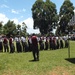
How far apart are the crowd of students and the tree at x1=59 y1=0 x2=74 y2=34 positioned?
50.4 m

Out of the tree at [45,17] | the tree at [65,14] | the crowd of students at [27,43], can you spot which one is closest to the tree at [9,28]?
the tree at [45,17]

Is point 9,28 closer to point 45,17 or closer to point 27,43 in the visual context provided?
point 45,17

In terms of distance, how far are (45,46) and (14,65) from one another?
14.1 meters

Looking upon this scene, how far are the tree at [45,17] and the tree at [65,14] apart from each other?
82.1 inches

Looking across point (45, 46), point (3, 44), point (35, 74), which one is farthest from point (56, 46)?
point (35, 74)

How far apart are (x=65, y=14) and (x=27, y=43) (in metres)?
59.1

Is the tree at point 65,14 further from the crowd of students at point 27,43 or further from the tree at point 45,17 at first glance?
the crowd of students at point 27,43

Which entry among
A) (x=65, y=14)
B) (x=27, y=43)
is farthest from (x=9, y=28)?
(x=27, y=43)

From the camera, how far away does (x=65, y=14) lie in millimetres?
87125

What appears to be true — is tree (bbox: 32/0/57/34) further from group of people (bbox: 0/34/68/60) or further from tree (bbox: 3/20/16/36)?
group of people (bbox: 0/34/68/60)

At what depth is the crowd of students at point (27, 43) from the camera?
28.3 m

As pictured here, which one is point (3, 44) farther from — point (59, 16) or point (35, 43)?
point (59, 16)

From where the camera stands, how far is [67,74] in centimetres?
1531

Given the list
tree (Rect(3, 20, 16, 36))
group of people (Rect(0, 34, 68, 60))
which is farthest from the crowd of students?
tree (Rect(3, 20, 16, 36))
